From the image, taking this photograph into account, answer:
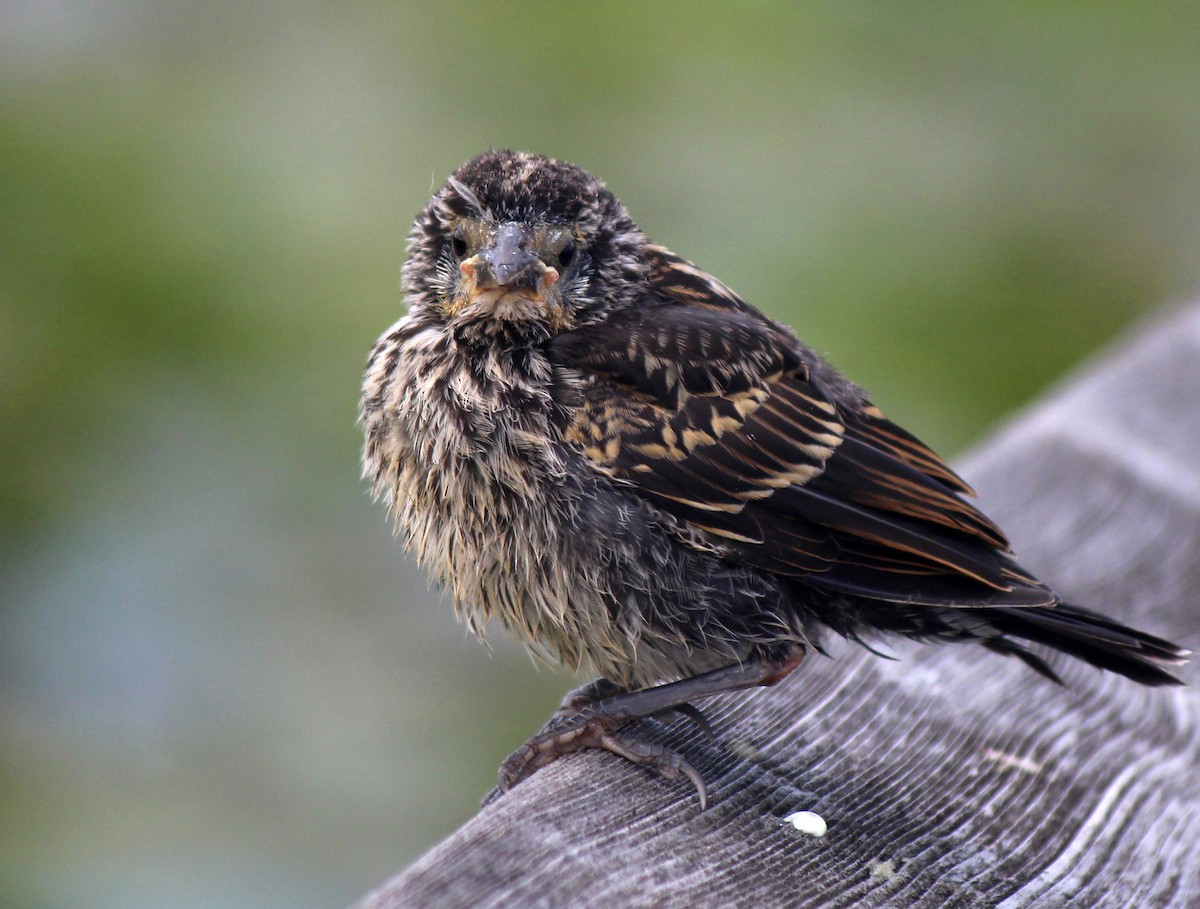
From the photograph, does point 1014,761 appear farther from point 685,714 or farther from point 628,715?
point 628,715

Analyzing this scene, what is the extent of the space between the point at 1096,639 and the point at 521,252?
1.39m

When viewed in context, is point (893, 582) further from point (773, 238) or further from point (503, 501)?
point (773, 238)

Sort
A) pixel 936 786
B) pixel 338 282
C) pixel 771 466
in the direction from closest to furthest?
pixel 936 786, pixel 771 466, pixel 338 282

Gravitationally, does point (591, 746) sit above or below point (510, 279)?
below

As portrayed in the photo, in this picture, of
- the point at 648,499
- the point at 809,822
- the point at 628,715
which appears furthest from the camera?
the point at 648,499

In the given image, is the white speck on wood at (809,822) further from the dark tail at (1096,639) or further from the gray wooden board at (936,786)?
the dark tail at (1096,639)

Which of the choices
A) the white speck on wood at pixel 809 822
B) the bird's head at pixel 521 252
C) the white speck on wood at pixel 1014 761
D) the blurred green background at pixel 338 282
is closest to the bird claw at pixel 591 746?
the white speck on wood at pixel 809 822

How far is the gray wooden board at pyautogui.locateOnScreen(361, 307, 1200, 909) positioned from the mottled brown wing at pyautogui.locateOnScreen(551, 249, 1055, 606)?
27cm

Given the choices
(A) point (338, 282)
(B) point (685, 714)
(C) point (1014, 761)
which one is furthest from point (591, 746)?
(A) point (338, 282)

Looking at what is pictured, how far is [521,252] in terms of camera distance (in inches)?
129

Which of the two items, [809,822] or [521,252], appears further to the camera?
[521,252]

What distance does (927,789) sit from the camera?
276cm

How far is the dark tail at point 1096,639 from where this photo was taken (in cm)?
290

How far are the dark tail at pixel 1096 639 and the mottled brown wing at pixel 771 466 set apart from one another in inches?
2.8
